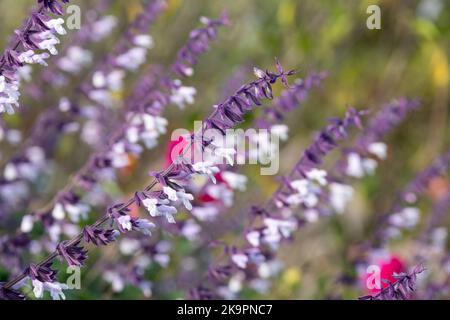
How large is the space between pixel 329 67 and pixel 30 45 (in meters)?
2.88

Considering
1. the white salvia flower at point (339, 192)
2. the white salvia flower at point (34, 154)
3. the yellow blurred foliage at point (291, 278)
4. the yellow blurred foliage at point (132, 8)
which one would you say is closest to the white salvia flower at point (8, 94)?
the white salvia flower at point (34, 154)

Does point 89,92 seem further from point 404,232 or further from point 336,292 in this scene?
point 404,232

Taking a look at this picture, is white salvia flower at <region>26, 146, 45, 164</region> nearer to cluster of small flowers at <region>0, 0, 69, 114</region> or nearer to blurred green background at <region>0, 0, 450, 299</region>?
blurred green background at <region>0, 0, 450, 299</region>

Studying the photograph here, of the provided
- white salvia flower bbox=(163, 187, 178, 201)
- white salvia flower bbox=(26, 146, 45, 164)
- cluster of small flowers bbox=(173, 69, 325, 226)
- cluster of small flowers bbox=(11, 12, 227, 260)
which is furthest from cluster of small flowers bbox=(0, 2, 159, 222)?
white salvia flower bbox=(163, 187, 178, 201)

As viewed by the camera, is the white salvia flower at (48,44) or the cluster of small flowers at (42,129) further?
the cluster of small flowers at (42,129)

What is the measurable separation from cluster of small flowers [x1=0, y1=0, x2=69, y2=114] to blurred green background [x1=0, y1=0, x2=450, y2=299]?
1.87 metres

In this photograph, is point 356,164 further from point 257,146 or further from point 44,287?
point 44,287

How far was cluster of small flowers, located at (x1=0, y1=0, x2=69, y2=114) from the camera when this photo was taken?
1740 mm

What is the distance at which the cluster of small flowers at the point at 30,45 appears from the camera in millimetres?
1740

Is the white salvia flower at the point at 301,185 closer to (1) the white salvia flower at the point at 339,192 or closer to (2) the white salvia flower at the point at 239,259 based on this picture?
(2) the white salvia flower at the point at 239,259

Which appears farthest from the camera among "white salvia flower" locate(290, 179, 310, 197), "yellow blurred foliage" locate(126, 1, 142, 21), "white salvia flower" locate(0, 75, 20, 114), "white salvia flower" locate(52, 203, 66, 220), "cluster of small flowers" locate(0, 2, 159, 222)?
"yellow blurred foliage" locate(126, 1, 142, 21)

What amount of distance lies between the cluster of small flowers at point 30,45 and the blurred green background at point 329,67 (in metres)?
1.87

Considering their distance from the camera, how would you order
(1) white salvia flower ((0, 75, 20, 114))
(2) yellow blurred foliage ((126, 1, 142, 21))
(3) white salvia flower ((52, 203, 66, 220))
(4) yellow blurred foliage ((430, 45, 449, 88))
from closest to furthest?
(1) white salvia flower ((0, 75, 20, 114)), (3) white salvia flower ((52, 203, 66, 220)), (2) yellow blurred foliage ((126, 1, 142, 21)), (4) yellow blurred foliage ((430, 45, 449, 88))
